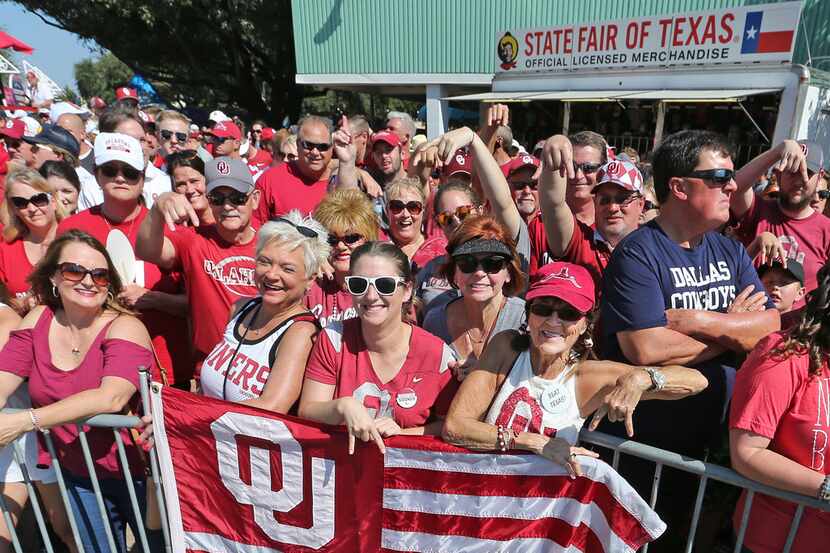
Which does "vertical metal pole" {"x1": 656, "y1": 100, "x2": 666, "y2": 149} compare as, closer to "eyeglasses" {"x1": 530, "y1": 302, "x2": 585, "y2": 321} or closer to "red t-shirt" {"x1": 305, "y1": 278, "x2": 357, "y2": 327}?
"red t-shirt" {"x1": 305, "y1": 278, "x2": 357, "y2": 327}

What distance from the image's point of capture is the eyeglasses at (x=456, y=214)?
144 inches

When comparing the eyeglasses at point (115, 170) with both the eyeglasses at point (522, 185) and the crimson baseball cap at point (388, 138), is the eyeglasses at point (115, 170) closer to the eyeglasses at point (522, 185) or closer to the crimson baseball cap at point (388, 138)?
the eyeglasses at point (522, 185)

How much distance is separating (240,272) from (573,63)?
1464 centimetres

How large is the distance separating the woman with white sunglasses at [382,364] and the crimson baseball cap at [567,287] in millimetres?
598

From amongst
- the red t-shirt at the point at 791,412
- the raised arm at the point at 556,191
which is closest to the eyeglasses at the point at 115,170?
the raised arm at the point at 556,191

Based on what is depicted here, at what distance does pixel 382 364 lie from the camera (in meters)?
2.58

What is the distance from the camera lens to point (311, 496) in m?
2.56

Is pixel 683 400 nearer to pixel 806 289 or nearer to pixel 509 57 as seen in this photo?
pixel 806 289

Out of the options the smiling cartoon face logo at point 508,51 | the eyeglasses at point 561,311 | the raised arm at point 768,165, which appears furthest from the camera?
the smiling cartoon face logo at point 508,51

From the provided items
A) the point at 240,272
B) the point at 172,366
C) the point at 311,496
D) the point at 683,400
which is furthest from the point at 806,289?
the point at 172,366

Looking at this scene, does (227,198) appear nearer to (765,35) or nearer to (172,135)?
(172,135)

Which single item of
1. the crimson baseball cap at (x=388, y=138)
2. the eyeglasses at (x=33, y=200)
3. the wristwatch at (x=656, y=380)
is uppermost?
the crimson baseball cap at (x=388, y=138)

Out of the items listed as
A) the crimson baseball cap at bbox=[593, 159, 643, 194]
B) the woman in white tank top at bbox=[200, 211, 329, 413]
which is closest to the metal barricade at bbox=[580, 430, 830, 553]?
the woman in white tank top at bbox=[200, 211, 329, 413]

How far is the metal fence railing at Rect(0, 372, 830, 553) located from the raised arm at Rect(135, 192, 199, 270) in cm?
103
